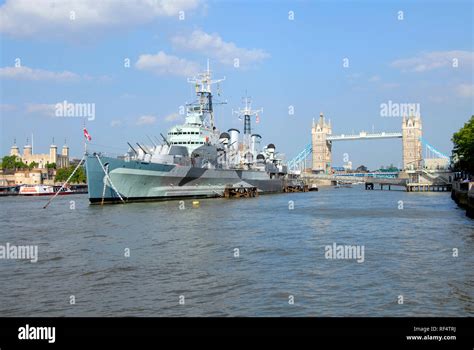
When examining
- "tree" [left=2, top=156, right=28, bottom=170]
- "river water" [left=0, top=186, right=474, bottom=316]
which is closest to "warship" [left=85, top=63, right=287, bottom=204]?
"river water" [left=0, top=186, right=474, bottom=316]

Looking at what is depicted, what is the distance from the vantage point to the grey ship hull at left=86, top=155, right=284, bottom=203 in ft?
136

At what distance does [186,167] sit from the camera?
161 feet

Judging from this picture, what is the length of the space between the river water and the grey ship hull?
15850mm

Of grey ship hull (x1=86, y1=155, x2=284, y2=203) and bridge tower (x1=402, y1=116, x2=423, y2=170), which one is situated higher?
bridge tower (x1=402, y1=116, x2=423, y2=170)

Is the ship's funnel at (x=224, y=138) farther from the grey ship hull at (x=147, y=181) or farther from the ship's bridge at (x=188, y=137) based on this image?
the ship's bridge at (x=188, y=137)

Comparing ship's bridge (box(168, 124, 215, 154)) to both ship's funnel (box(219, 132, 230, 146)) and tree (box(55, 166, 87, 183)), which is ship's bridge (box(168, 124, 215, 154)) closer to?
ship's funnel (box(219, 132, 230, 146))

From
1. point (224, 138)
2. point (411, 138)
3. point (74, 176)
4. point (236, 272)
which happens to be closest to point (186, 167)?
point (224, 138)

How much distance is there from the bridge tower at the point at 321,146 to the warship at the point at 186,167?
10355cm

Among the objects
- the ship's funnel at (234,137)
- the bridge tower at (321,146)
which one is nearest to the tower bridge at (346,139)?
the bridge tower at (321,146)

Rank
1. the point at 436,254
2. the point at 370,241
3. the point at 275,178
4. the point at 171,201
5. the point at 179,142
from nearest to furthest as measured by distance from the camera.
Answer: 1. the point at 436,254
2. the point at 370,241
3. the point at 171,201
4. the point at 179,142
5. the point at 275,178

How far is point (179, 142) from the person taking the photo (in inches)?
2119

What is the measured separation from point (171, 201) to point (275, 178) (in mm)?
35332
